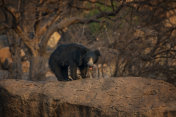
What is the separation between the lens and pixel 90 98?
474 centimetres

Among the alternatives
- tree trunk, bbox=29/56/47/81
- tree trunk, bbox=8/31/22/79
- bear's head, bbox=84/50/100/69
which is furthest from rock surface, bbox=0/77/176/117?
tree trunk, bbox=8/31/22/79

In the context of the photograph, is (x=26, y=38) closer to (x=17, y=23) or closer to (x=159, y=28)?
(x=17, y=23)

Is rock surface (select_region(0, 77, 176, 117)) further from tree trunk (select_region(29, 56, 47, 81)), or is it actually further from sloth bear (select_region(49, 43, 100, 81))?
tree trunk (select_region(29, 56, 47, 81))

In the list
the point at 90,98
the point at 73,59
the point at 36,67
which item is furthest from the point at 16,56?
the point at 90,98

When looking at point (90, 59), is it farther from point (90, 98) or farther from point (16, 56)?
point (16, 56)

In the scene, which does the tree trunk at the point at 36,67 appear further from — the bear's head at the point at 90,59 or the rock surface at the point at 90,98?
the rock surface at the point at 90,98

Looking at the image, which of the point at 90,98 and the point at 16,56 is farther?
the point at 16,56

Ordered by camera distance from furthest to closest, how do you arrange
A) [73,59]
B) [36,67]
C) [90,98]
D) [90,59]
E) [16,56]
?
1. [16,56]
2. [36,67]
3. [73,59]
4. [90,59]
5. [90,98]

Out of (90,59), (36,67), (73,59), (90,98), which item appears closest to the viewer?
(90,98)

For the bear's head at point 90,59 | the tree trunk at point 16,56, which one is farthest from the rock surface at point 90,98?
the tree trunk at point 16,56

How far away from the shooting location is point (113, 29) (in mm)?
9477

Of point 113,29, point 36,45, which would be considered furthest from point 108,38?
point 36,45

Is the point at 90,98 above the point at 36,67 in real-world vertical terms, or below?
below

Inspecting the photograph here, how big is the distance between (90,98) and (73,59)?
172 centimetres
